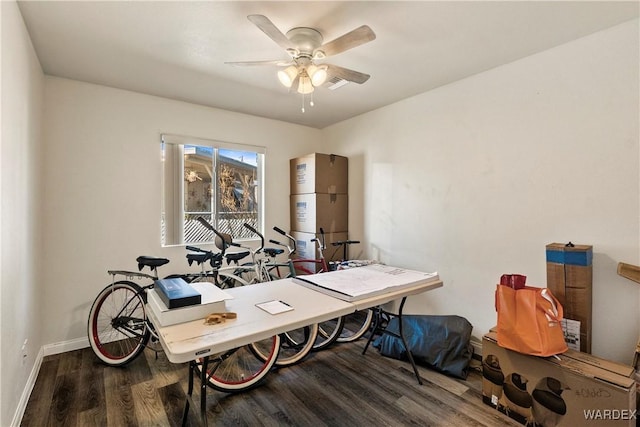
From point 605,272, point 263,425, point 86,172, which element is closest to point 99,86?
point 86,172

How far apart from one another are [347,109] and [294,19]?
183 cm

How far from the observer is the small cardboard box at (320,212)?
3787mm

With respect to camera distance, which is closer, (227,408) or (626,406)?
(626,406)

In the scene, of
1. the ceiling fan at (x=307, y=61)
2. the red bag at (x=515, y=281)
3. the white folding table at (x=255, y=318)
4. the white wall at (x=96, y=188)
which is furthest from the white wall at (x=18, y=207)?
the red bag at (x=515, y=281)

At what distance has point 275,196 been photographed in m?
4.06

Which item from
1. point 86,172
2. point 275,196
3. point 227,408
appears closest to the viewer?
point 227,408

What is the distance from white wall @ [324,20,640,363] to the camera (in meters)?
1.99

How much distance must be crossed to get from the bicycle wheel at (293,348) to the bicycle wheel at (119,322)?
1.05 m

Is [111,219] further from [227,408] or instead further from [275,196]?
[227,408]

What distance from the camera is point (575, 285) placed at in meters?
1.96

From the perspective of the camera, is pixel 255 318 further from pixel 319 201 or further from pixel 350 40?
pixel 319 201

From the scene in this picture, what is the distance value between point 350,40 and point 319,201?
221cm

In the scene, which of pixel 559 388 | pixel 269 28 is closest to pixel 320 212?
pixel 269 28

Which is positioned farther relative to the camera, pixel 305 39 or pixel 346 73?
pixel 346 73
